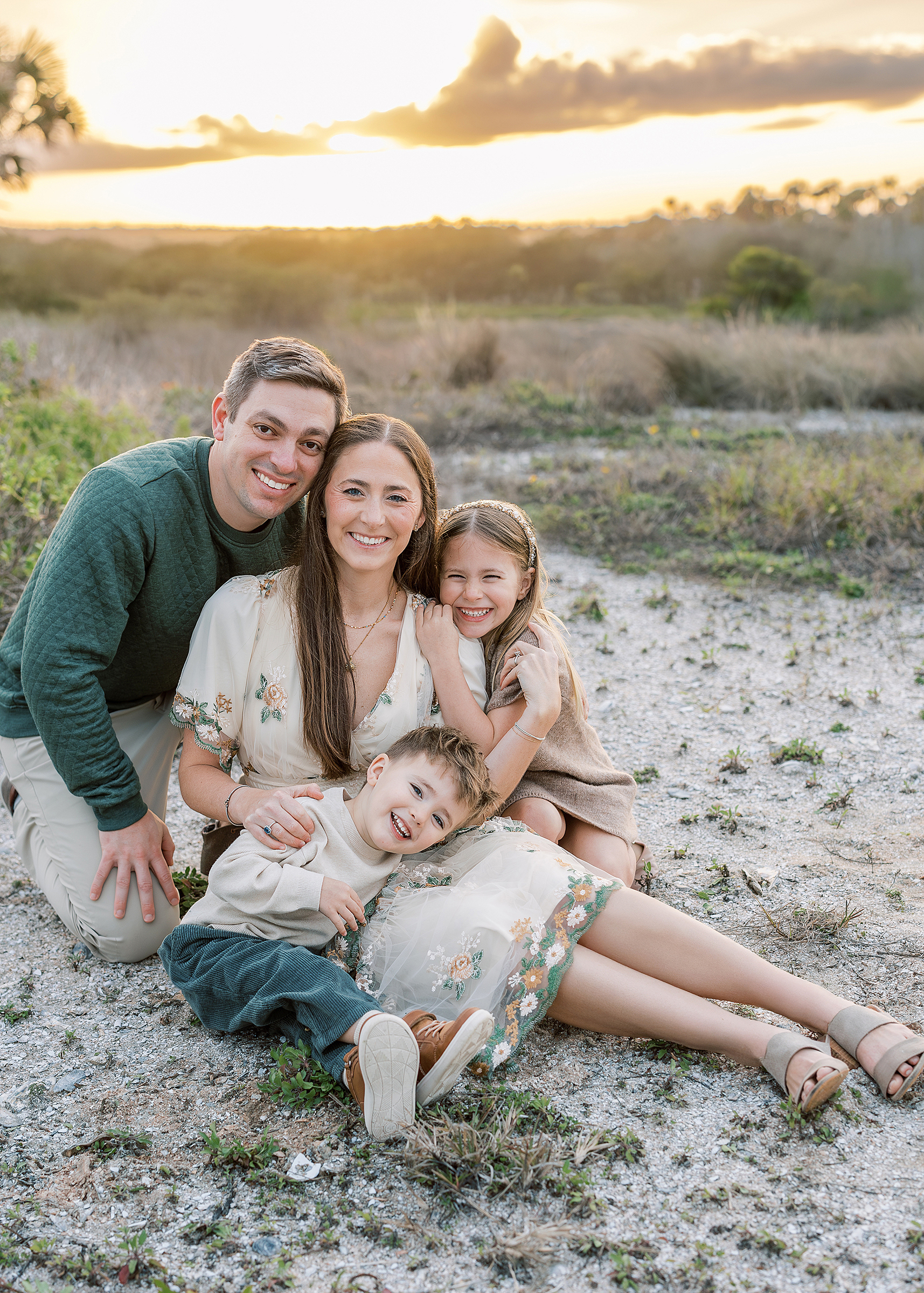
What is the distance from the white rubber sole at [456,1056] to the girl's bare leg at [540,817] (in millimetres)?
891

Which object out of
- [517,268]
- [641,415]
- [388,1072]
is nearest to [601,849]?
[388,1072]

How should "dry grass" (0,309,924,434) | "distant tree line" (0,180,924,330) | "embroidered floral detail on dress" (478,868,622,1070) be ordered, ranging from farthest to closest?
"distant tree line" (0,180,924,330) < "dry grass" (0,309,924,434) < "embroidered floral detail on dress" (478,868,622,1070)

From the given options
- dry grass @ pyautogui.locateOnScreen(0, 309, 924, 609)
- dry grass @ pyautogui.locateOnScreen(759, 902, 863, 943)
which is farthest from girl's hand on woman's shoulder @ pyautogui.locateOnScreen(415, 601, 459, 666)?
dry grass @ pyautogui.locateOnScreen(0, 309, 924, 609)

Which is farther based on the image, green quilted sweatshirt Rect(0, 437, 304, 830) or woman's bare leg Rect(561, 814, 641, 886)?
woman's bare leg Rect(561, 814, 641, 886)

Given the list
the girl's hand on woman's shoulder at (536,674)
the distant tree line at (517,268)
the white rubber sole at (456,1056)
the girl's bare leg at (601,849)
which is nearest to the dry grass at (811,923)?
the girl's bare leg at (601,849)

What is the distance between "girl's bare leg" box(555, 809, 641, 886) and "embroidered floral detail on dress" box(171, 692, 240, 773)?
3.57ft

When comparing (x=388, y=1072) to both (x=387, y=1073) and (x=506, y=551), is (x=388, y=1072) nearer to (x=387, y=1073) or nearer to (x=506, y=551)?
(x=387, y=1073)

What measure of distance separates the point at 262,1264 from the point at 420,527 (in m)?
1.86

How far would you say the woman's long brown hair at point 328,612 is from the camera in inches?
106

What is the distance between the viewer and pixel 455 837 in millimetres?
2699

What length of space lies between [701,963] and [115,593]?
1.79 meters

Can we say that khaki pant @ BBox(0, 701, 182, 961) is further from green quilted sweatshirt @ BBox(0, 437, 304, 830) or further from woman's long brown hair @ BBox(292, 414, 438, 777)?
woman's long brown hair @ BBox(292, 414, 438, 777)

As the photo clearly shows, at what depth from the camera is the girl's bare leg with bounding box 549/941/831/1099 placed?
231 centimetres

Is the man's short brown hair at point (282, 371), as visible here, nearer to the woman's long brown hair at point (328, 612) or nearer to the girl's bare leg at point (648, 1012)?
the woman's long brown hair at point (328, 612)
